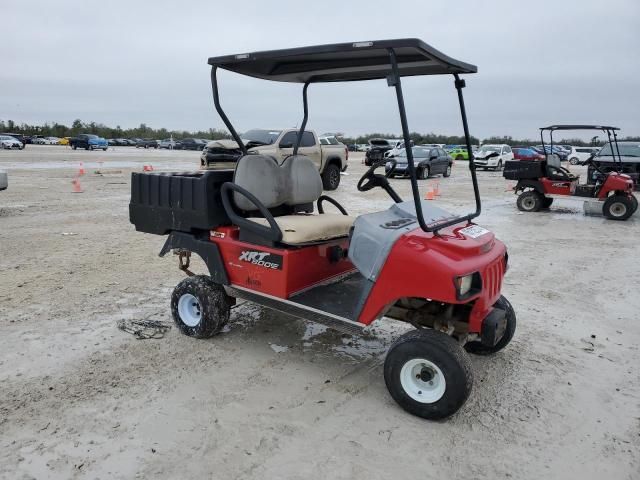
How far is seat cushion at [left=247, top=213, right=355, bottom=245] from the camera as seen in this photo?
3.74 m

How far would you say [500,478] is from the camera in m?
2.58

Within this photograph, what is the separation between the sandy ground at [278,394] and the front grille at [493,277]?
0.69m

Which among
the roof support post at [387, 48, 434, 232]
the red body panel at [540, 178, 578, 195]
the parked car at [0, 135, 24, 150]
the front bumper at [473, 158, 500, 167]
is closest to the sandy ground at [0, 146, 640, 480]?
the roof support post at [387, 48, 434, 232]

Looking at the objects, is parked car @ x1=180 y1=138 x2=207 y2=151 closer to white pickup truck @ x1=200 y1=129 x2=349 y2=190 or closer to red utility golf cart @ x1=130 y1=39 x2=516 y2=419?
white pickup truck @ x1=200 y1=129 x2=349 y2=190

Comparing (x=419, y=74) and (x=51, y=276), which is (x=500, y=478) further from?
(x=51, y=276)

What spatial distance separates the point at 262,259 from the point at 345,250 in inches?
29.3

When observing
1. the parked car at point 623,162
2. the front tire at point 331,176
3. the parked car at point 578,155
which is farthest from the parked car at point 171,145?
the parked car at point 623,162

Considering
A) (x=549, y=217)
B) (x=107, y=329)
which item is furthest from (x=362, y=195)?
(x=107, y=329)

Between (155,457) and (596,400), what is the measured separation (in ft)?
9.22

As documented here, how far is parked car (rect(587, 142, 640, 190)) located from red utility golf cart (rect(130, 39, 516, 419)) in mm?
10369

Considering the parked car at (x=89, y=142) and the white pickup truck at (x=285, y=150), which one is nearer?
the white pickup truck at (x=285, y=150)

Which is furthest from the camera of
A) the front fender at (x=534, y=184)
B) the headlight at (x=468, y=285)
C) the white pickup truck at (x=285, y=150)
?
the white pickup truck at (x=285, y=150)

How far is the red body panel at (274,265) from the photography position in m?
3.75

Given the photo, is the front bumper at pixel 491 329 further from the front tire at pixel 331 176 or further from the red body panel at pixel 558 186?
the front tire at pixel 331 176
